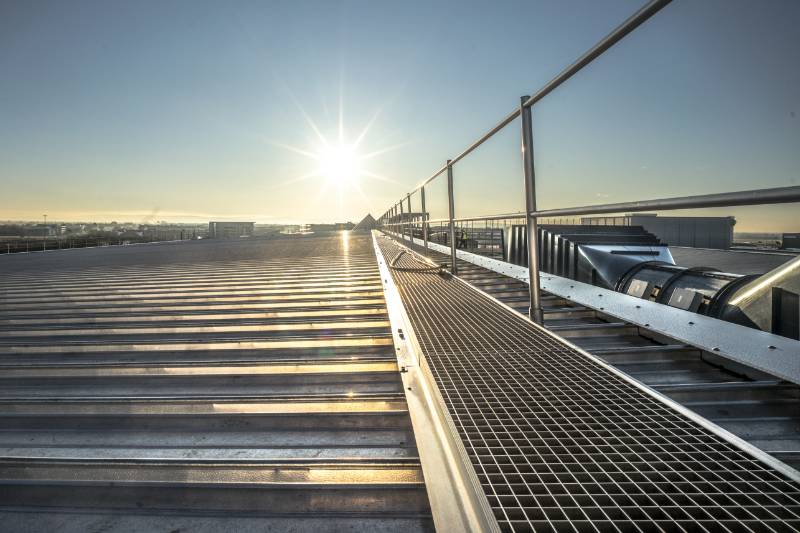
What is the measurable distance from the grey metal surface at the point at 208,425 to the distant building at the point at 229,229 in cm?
2307

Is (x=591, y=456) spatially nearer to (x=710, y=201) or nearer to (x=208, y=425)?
(x=710, y=201)

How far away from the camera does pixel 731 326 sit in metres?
1.92

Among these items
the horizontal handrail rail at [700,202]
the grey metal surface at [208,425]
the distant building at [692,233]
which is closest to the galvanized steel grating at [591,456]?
the grey metal surface at [208,425]

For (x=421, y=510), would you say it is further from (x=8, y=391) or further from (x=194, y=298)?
(x=194, y=298)

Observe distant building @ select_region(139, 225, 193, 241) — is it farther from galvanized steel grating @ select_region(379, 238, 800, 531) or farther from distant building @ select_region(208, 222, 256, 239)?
galvanized steel grating @ select_region(379, 238, 800, 531)

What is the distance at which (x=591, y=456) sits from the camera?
1.00m

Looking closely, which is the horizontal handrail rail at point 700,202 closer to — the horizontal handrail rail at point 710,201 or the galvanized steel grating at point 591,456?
the horizontal handrail rail at point 710,201

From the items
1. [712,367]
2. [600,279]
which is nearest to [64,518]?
[712,367]

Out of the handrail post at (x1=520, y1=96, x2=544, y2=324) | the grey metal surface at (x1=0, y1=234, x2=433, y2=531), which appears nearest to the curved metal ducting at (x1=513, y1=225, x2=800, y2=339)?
the handrail post at (x1=520, y1=96, x2=544, y2=324)

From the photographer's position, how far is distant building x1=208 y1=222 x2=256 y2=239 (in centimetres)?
2527

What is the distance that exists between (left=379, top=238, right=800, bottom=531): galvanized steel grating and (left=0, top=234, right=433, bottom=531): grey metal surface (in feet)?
0.75

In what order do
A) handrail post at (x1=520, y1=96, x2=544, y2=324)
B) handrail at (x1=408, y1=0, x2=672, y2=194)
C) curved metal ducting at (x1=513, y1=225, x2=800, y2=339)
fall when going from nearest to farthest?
handrail at (x1=408, y1=0, x2=672, y2=194) → handrail post at (x1=520, y1=96, x2=544, y2=324) → curved metal ducting at (x1=513, y1=225, x2=800, y2=339)

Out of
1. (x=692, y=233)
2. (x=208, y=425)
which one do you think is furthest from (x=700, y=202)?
(x=692, y=233)

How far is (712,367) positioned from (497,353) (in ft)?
2.89
